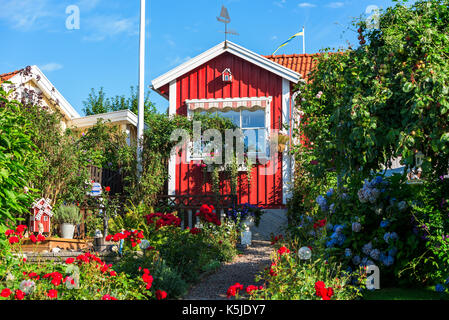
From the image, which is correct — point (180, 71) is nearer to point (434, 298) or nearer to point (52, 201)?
point (52, 201)

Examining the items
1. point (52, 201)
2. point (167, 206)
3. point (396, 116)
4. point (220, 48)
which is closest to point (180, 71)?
point (220, 48)

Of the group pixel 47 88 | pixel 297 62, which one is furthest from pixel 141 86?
pixel 297 62

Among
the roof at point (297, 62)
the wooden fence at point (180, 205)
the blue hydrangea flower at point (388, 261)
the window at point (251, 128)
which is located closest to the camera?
the blue hydrangea flower at point (388, 261)

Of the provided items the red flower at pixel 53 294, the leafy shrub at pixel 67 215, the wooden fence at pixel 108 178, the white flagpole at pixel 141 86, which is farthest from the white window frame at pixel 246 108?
the red flower at pixel 53 294

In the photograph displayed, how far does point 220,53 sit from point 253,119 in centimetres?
208

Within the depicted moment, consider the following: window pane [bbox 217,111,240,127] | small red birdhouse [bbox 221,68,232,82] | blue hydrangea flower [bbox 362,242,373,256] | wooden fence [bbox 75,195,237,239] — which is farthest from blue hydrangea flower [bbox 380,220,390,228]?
small red birdhouse [bbox 221,68,232,82]

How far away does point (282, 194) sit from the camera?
11273 millimetres

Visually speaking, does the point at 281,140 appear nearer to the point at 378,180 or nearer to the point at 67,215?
the point at 67,215

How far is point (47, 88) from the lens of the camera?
41.6 ft

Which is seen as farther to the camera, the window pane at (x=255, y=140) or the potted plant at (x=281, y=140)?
the window pane at (x=255, y=140)

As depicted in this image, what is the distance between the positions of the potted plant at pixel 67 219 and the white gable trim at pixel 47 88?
198 inches

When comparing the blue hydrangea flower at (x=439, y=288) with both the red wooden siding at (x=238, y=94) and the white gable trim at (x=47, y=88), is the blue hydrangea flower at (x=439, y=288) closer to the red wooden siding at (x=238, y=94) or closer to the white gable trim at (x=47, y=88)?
the red wooden siding at (x=238, y=94)

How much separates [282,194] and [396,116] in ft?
23.9

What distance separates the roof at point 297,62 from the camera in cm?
1259
